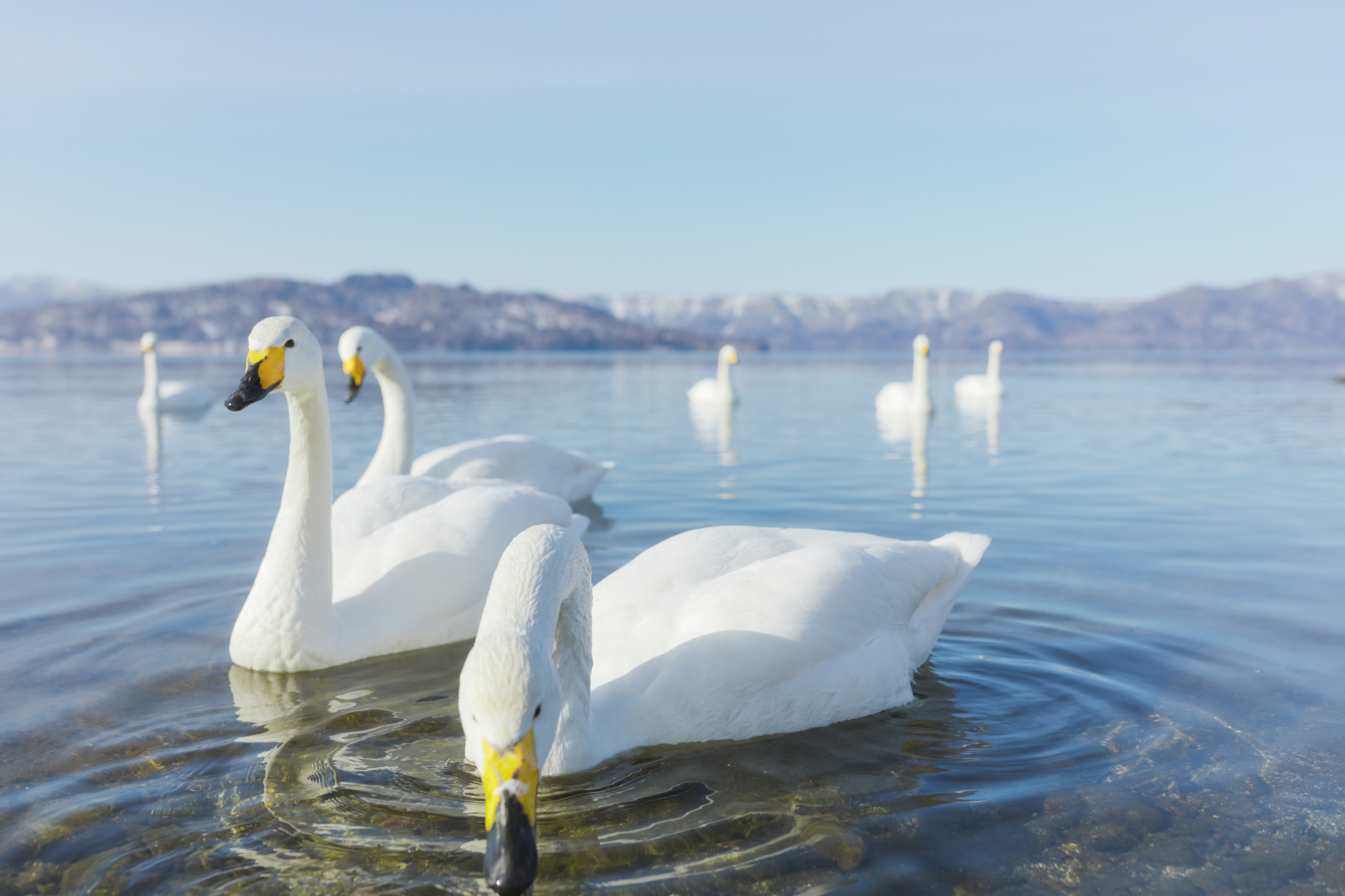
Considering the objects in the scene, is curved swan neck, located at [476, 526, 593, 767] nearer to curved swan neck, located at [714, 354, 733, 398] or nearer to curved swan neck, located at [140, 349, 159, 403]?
curved swan neck, located at [140, 349, 159, 403]

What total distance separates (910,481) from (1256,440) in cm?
903

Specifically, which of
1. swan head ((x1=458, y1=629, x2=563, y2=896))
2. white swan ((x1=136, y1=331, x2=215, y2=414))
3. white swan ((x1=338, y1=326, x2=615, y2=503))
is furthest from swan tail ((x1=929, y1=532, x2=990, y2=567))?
white swan ((x1=136, y1=331, x2=215, y2=414))

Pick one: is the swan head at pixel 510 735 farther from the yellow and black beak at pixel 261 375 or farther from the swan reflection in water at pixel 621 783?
the yellow and black beak at pixel 261 375

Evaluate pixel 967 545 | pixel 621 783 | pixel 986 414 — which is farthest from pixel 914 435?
pixel 621 783

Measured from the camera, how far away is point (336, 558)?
6.94 m

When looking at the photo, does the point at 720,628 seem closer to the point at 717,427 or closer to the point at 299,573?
the point at 299,573

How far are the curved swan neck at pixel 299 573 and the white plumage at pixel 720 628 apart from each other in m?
1.90

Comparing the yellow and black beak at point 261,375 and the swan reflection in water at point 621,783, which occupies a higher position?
the yellow and black beak at point 261,375

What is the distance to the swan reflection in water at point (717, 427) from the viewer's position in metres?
17.7

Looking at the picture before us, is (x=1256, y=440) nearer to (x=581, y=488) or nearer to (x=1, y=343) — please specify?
(x=581, y=488)

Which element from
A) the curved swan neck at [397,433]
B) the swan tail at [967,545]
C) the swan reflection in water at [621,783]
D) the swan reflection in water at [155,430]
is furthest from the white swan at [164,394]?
the swan tail at [967,545]

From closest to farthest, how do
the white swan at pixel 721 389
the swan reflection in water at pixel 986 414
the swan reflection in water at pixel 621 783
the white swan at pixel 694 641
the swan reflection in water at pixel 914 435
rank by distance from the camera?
the white swan at pixel 694 641
the swan reflection in water at pixel 621 783
the swan reflection in water at pixel 914 435
the swan reflection in water at pixel 986 414
the white swan at pixel 721 389

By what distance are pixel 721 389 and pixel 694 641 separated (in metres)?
26.5

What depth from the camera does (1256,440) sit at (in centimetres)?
1839
